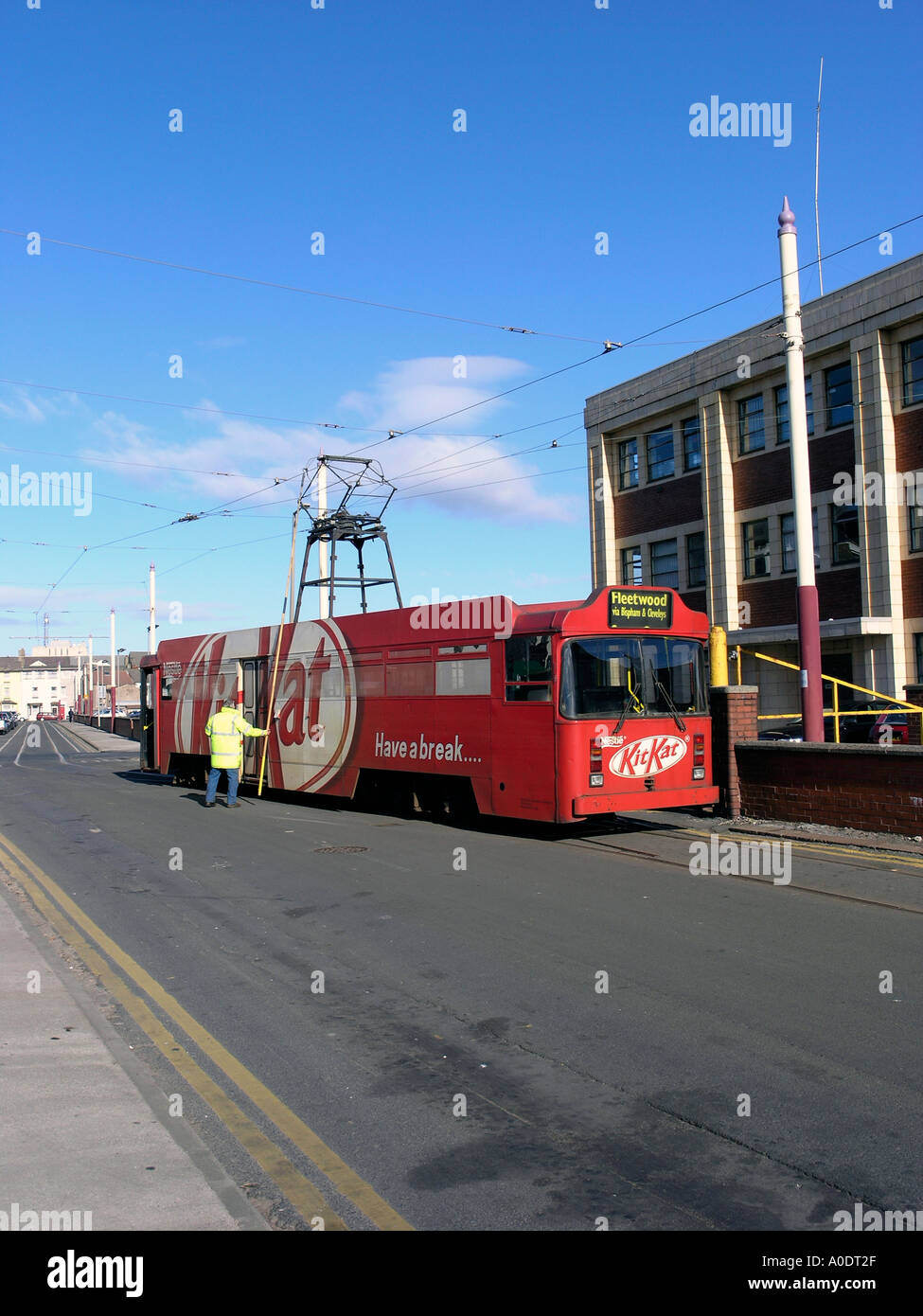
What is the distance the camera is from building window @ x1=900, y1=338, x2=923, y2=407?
24.3 metres

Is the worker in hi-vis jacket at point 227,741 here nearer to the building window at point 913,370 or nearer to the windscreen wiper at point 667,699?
the windscreen wiper at point 667,699

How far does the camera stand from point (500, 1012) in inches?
252

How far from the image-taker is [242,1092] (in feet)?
16.9

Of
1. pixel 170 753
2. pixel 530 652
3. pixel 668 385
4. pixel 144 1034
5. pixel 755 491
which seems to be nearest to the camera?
pixel 144 1034

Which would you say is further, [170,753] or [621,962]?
→ [170,753]

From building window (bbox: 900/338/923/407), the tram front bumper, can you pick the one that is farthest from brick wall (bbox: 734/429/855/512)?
the tram front bumper

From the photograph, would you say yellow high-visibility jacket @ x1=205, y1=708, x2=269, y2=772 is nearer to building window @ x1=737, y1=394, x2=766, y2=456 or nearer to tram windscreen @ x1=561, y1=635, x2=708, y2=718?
tram windscreen @ x1=561, y1=635, x2=708, y2=718

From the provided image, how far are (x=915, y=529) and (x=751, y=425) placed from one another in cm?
607

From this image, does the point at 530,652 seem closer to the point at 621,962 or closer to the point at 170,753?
the point at 621,962

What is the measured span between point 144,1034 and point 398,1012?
1.45m

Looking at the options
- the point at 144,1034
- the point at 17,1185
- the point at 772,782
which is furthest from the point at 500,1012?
the point at 772,782

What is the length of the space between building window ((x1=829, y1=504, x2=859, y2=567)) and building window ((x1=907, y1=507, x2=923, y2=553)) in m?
1.37

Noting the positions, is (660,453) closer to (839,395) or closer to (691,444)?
(691,444)

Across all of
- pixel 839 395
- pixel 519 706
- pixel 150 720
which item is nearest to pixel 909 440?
pixel 839 395
